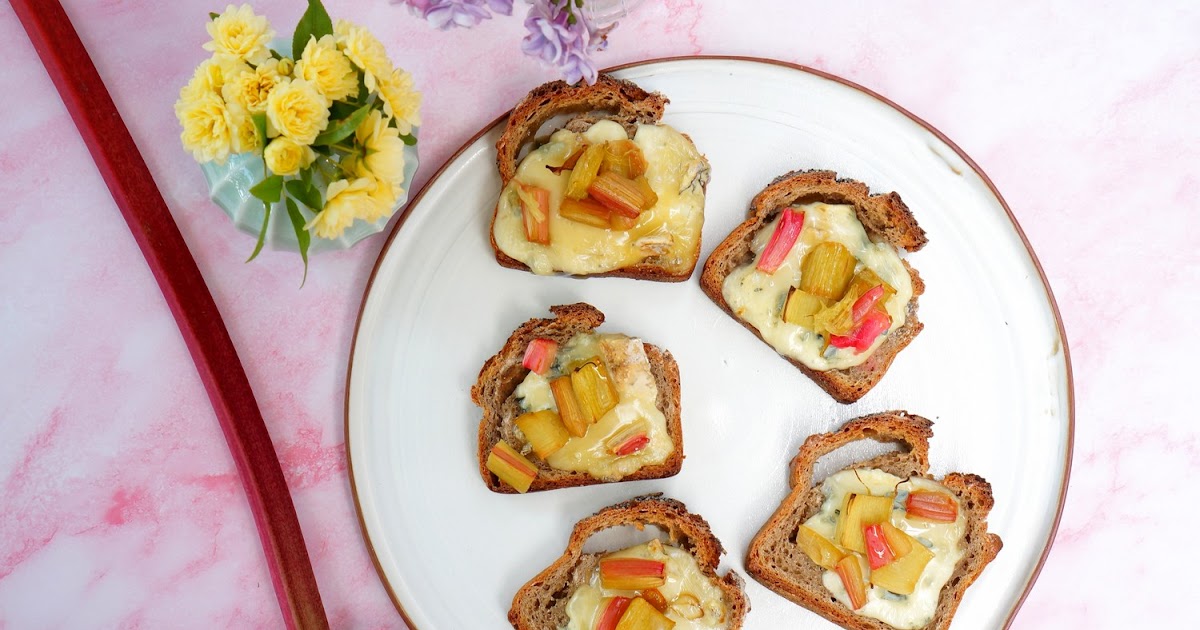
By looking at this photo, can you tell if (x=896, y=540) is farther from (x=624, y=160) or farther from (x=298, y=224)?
(x=298, y=224)

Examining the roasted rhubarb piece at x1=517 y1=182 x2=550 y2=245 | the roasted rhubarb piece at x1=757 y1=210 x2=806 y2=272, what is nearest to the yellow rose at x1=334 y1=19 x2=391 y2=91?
the roasted rhubarb piece at x1=517 y1=182 x2=550 y2=245

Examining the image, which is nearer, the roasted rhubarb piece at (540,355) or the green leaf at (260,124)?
the green leaf at (260,124)

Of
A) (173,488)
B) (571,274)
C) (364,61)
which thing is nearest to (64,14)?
(364,61)

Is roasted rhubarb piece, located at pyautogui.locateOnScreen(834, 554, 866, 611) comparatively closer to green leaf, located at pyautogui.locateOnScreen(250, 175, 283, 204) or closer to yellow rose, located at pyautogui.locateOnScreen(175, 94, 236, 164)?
green leaf, located at pyautogui.locateOnScreen(250, 175, 283, 204)

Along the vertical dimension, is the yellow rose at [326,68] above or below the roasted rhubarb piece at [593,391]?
above

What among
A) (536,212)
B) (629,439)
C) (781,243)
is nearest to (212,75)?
(536,212)

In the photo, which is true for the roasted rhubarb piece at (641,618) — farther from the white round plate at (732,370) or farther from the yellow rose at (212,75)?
the yellow rose at (212,75)

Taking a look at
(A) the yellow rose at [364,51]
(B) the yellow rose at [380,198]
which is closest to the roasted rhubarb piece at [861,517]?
(B) the yellow rose at [380,198]
